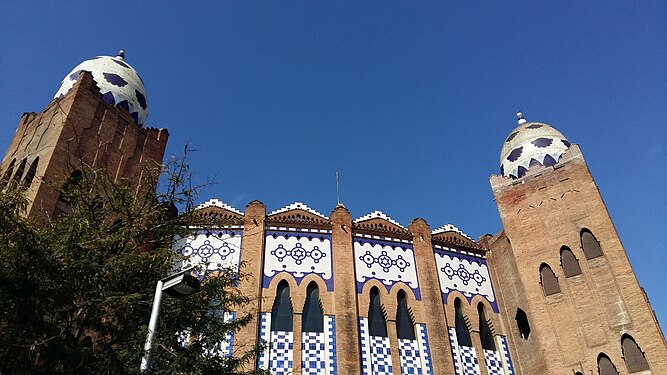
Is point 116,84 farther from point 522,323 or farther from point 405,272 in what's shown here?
Result: point 522,323

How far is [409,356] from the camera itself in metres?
12.0

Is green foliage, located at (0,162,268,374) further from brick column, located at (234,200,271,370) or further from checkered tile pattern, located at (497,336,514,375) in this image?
checkered tile pattern, located at (497,336,514,375)

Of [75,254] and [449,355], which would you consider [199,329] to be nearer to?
[75,254]

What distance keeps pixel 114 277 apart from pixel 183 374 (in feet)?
5.06

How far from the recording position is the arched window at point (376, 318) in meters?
12.3

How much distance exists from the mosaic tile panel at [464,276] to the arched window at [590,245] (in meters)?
2.40

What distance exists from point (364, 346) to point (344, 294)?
3.80 ft

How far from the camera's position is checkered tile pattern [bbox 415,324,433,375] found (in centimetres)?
1180

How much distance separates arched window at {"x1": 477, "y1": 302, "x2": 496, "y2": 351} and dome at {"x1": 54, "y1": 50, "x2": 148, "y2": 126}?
9694mm

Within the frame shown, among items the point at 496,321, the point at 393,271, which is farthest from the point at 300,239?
the point at 496,321

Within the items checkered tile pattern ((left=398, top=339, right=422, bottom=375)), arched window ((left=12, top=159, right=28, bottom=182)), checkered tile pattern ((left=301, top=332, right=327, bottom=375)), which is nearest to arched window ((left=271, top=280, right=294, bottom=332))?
checkered tile pattern ((left=301, top=332, right=327, bottom=375))

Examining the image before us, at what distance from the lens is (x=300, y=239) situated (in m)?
13.1

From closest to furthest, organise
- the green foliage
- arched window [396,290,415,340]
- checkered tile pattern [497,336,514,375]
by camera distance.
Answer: the green foliage, arched window [396,290,415,340], checkered tile pattern [497,336,514,375]

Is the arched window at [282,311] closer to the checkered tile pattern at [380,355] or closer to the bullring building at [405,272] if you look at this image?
the bullring building at [405,272]
